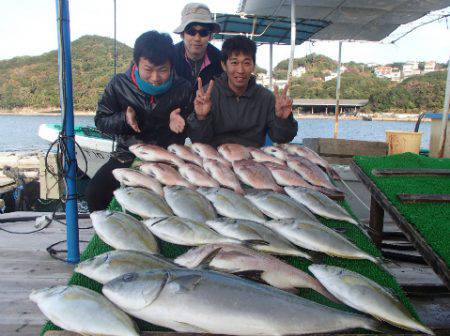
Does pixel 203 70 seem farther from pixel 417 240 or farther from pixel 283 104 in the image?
pixel 417 240

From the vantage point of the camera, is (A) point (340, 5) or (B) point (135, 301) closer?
(B) point (135, 301)

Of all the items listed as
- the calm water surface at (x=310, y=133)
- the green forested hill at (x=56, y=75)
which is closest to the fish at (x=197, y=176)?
the calm water surface at (x=310, y=133)

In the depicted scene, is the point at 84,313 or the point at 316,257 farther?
the point at 316,257

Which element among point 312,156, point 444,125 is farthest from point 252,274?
point 444,125

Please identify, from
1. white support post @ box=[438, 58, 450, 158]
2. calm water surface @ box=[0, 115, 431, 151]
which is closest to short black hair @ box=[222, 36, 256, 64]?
white support post @ box=[438, 58, 450, 158]

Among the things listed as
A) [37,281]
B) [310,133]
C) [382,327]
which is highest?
[382,327]

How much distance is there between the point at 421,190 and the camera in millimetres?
2738

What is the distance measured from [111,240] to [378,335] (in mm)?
1249

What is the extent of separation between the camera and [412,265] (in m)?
3.69

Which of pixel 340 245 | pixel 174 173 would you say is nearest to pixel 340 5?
pixel 174 173

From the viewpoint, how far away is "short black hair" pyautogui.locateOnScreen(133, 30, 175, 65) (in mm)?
3375

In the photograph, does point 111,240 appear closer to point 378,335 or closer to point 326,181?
point 378,335

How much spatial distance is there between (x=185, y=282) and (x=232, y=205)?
0.96 metres

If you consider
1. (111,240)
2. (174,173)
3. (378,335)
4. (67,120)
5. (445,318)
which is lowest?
(445,318)
